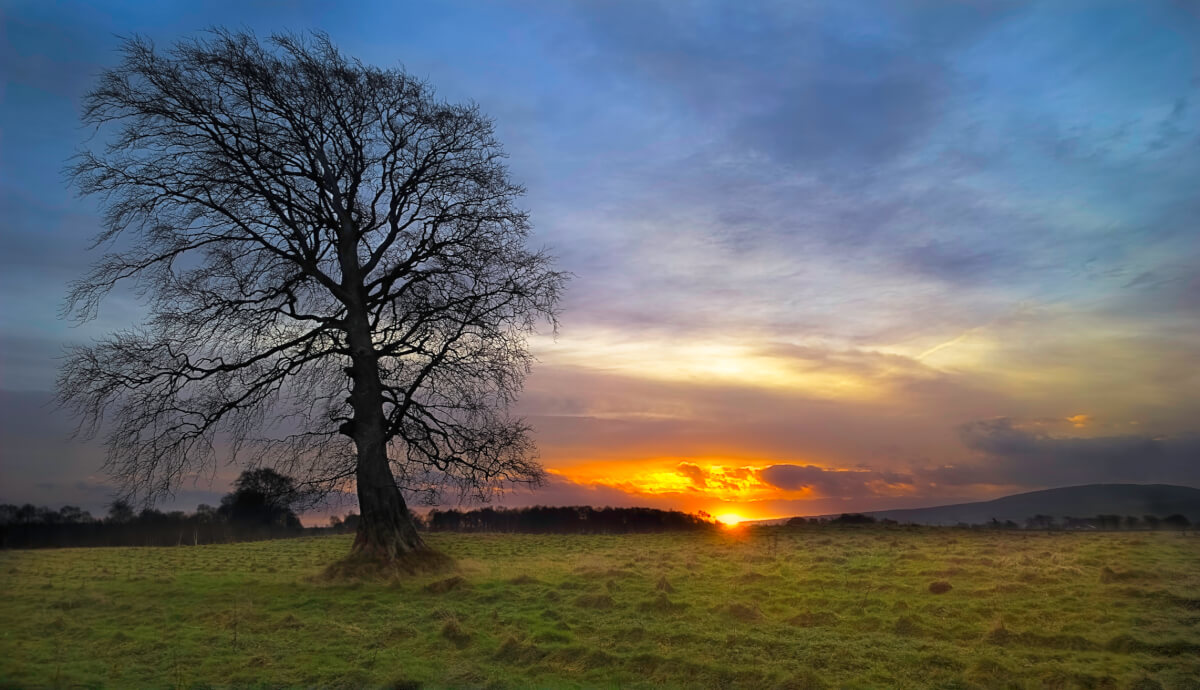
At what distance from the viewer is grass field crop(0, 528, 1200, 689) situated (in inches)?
360

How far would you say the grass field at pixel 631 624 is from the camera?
9.16m

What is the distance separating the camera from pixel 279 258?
19.1m

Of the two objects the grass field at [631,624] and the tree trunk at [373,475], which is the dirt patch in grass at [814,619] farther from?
the tree trunk at [373,475]

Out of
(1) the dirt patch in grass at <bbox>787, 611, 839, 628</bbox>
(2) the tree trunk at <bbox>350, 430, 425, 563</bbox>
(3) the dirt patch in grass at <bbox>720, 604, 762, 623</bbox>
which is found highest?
(2) the tree trunk at <bbox>350, 430, 425, 563</bbox>

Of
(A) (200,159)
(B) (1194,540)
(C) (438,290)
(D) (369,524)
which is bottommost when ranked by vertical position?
(B) (1194,540)

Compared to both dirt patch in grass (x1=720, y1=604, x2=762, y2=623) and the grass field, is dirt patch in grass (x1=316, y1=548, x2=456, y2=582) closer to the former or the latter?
the grass field

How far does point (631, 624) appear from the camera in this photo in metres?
11.4

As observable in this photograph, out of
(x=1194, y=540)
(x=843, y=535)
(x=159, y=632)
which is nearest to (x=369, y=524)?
(x=159, y=632)

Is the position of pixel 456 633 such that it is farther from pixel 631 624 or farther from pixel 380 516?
pixel 380 516

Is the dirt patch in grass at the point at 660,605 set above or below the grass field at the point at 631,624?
above

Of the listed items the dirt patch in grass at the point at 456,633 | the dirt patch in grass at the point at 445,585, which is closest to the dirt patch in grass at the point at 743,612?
the dirt patch in grass at the point at 456,633

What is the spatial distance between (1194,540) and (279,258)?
102 ft

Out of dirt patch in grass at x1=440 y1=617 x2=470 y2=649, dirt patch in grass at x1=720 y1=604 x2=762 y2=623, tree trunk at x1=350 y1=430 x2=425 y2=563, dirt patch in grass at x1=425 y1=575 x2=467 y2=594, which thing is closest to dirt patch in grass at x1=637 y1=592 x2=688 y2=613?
dirt patch in grass at x1=720 y1=604 x2=762 y2=623

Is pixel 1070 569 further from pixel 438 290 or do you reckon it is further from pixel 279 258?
pixel 279 258
